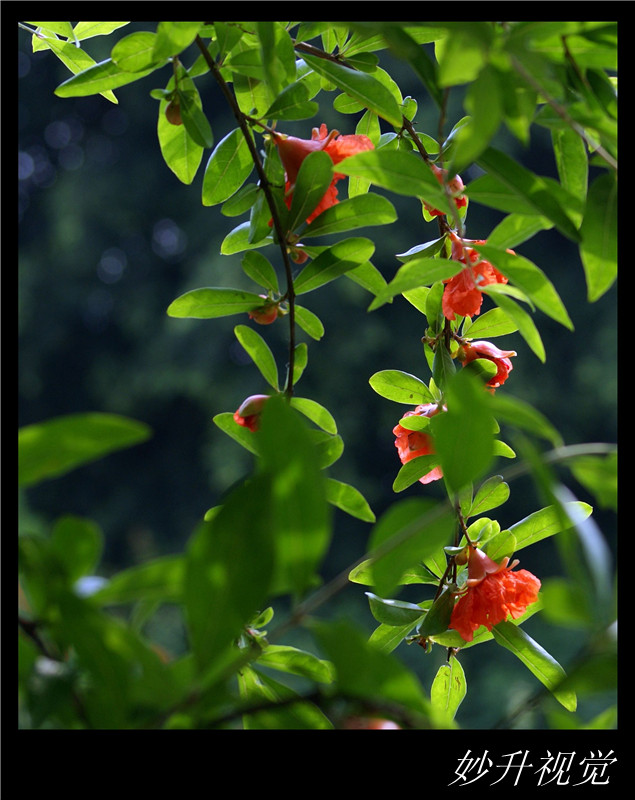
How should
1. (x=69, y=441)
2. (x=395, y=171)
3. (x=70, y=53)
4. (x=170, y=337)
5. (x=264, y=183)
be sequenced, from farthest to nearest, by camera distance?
(x=170, y=337)
(x=70, y=53)
(x=264, y=183)
(x=395, y=171)
(x=69, y=441)

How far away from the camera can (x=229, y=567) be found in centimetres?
18

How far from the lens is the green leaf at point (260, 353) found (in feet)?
1.37

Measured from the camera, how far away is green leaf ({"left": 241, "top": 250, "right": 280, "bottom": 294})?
0.40 meters

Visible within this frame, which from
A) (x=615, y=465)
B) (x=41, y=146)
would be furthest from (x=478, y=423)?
(x=41, y=146)

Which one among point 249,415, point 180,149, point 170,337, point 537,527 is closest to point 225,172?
point 180,149

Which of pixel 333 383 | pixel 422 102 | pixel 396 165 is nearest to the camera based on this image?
pixel 396 165

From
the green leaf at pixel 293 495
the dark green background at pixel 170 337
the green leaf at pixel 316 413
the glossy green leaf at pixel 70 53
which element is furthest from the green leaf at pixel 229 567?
the dark green background at pixel 170 337

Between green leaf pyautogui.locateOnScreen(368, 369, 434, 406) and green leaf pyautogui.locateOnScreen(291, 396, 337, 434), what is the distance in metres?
0.03

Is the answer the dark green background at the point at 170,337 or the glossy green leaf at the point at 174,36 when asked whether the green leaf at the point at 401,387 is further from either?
the dark green background at the point at 170,337

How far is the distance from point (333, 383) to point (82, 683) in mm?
4911

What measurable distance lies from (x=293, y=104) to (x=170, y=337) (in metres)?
5.05

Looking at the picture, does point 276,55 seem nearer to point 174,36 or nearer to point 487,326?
point 174,36

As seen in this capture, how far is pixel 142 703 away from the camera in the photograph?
0.18 metres

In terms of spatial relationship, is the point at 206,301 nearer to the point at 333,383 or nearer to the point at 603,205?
the point at 603,205
